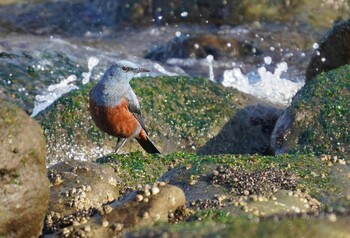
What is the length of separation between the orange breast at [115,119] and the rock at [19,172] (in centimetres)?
365

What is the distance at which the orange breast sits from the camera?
8.99 metres

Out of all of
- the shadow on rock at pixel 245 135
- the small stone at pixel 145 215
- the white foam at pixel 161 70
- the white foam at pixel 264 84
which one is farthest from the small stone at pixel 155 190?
the white foam at pixel 161 70

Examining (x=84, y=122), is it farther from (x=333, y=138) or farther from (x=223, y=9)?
(x=223, y=9)

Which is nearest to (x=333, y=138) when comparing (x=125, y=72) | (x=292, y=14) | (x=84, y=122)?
(x=125, y=72)

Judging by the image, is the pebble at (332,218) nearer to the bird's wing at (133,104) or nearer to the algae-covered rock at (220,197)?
the algae-covered rock at (220,197)

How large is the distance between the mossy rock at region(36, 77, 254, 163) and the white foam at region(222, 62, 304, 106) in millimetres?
1935

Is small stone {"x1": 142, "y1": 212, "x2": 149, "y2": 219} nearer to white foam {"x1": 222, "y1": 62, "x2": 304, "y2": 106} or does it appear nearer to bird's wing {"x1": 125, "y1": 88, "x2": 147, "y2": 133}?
bird's wing {"x1": 125, "y1": 88, "x2": 147, "y2": 133}

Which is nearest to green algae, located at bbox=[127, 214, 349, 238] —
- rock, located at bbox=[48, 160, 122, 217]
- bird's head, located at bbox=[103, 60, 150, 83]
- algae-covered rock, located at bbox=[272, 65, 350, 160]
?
rock, located at bbox=[48, 160, 122, 217]

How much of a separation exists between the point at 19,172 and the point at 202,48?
11350 mm

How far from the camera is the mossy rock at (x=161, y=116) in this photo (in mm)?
10055

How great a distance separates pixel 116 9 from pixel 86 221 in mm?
13816

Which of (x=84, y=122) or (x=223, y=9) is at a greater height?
(x=84, y=122)

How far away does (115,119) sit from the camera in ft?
29.9

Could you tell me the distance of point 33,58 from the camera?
1402 cm
